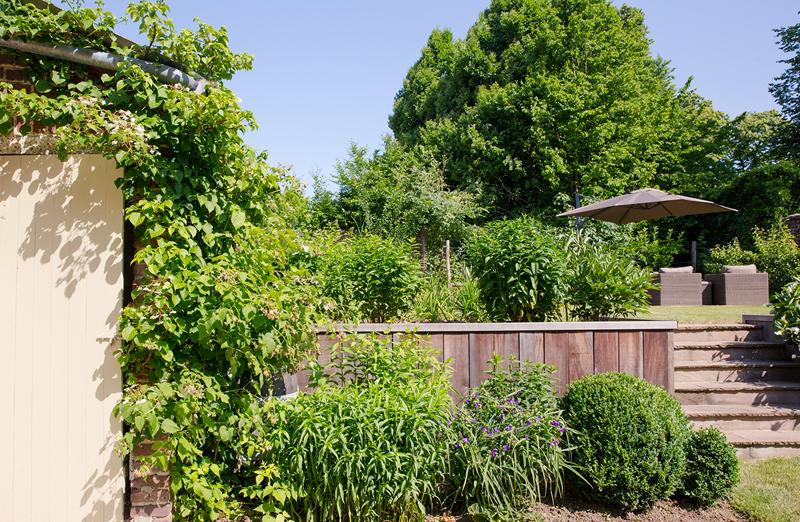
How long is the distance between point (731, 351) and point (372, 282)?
3.86 metres

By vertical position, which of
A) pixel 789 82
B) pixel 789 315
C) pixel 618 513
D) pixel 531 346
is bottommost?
pixel 618 513

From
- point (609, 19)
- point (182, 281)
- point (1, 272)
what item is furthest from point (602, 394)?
point (609, 19)

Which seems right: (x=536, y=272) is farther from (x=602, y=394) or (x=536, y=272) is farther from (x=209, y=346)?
(x=209, y=346)

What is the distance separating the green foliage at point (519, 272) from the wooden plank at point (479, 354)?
490 millimetres

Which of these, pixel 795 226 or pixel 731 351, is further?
pixel 795 226

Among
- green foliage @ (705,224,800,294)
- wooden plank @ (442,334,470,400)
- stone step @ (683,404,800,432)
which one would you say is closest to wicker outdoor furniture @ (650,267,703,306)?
green foliage @ (705,224,800,294)

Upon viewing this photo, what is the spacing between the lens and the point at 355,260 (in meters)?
4.98

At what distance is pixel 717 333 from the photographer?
19.6 ft

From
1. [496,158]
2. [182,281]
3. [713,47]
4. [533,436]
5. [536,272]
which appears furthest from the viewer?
[496,158]

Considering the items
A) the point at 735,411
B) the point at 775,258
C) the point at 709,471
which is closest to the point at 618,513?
the point at 709,471

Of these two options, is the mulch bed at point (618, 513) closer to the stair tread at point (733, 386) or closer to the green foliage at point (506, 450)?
the green foliage at point (506, 450)

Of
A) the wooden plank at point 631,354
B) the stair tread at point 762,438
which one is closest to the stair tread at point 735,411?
the stair tread at point 762,438

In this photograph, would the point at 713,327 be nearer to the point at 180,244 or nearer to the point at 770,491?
the point at 770,491

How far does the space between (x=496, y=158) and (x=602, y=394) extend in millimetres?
13713
